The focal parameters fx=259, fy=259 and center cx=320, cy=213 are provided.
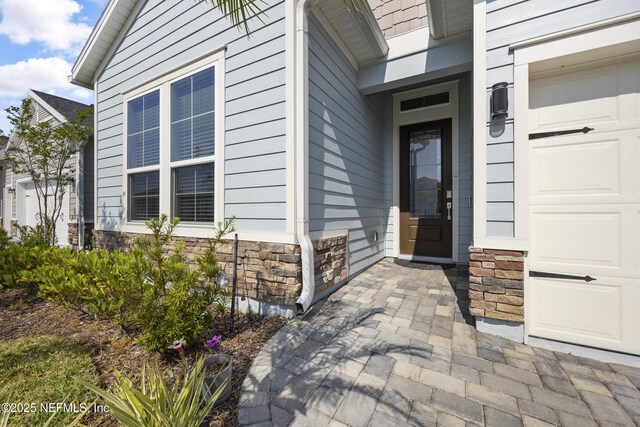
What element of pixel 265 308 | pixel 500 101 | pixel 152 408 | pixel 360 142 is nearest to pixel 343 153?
pixel 360 142

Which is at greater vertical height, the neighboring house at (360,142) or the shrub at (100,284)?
the neighboring house at (360,142)

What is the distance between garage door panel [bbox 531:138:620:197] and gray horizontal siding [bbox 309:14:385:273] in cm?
204

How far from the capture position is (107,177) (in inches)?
190

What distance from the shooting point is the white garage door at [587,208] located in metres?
2.01

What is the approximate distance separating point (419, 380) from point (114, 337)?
8.87 ft

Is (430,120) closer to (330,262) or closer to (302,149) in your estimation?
(302,149)

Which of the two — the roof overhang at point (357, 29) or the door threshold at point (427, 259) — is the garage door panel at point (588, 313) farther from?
the roof overhang at point (357, 29)

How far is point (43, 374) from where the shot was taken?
6.10ft

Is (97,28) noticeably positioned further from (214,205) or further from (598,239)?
(598,239)

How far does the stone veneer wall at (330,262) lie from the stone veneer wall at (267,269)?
338 millimetres

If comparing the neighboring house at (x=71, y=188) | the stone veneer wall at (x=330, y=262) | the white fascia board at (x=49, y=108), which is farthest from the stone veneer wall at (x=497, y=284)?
the white fascia board at (x=49, y=108)

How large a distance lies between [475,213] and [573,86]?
131cm

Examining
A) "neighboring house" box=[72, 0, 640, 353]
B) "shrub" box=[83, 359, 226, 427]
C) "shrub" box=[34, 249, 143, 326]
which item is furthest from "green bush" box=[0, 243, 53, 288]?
"shrub" box=[83, 359, 226, 427]

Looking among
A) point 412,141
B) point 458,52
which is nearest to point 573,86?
point 458,52
